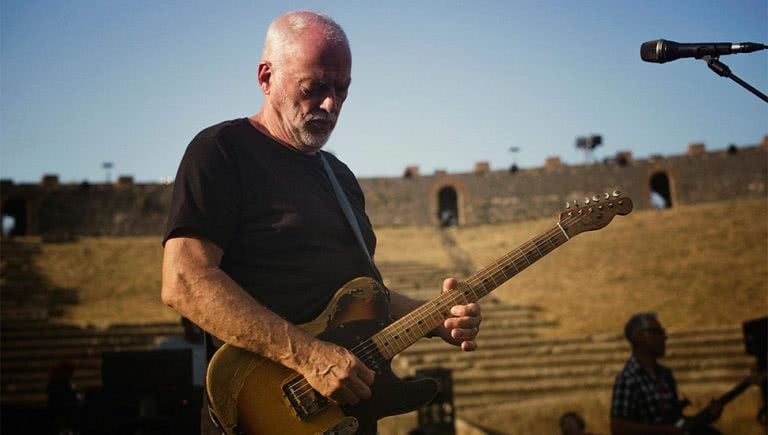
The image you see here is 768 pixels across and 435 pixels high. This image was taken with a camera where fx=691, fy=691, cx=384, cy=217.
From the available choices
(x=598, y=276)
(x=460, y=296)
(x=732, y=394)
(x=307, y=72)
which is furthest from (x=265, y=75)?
(x=598, y=276)

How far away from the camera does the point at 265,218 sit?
236 centimetres

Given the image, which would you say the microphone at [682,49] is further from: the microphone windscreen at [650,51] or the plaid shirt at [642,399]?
the plaid shirt at [642,399]

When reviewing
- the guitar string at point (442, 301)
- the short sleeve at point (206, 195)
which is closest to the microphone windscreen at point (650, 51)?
the guitar string at point (442, 301)

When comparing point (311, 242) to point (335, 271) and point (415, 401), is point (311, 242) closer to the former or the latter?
point (335, 271)

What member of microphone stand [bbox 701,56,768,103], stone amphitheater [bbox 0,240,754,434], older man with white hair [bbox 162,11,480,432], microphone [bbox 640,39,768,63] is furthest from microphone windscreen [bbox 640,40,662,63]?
stone amphitheater [bbox 0,240,754,434]

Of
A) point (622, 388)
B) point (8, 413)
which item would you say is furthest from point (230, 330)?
point (8, 413)

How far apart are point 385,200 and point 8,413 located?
33732mm

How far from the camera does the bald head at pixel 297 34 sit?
7.55 feet

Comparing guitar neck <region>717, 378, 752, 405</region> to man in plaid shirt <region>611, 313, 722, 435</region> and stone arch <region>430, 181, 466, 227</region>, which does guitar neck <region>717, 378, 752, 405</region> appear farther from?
stone arch <region>430, 181, 466, 227</region>

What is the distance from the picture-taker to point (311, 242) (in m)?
2.39

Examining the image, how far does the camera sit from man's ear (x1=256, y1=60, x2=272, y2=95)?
2393 mm

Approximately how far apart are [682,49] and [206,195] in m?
2.33

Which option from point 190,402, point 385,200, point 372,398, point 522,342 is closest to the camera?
point 372,398

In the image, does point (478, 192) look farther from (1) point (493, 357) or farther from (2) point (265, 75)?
(2) point (265, 75)
